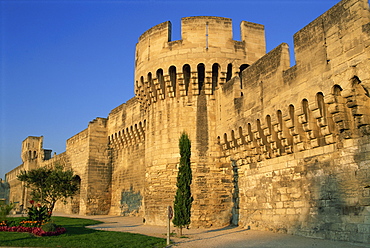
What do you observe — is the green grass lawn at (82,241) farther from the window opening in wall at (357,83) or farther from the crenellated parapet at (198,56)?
the crenellated parapet at (198,56)

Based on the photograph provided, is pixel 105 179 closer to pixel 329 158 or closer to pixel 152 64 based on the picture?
pixel 152 64

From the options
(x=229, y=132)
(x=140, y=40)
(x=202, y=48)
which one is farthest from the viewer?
(x=140, y=40)

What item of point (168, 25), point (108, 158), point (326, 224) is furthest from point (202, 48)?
point (108, 158)

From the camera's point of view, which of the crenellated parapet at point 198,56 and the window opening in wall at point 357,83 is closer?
the window opening in wall at point 357,83

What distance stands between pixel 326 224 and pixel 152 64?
9219 mm

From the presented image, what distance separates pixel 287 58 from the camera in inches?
425

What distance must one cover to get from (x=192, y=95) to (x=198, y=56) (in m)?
1.56

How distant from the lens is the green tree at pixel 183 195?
1063cm

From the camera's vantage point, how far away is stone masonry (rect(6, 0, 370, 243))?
8.09m

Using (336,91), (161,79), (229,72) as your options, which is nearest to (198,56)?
(229,72)

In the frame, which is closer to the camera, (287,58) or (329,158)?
(329,158)

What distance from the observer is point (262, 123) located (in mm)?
11273

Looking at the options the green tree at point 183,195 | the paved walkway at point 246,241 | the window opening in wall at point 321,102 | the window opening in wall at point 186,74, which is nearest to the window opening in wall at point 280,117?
the window opening in wall at point 321,102

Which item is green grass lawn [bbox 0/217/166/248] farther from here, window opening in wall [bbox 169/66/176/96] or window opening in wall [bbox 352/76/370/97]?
window opening in wall [bbox 169/66/176/96]
